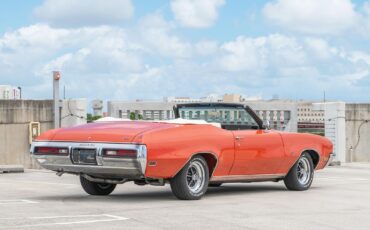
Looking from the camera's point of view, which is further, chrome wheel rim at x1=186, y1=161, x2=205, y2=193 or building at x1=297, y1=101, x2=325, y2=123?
building at x1=297, y1=101, x2=325, y2=123

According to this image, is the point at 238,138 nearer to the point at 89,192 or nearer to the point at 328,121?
the point at 89,192

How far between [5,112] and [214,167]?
490 inches

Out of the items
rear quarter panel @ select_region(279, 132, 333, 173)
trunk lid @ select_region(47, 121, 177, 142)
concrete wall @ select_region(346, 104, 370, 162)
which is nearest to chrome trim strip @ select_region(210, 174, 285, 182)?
rear quarter panel @ select_region(279, 132, 333, 173)

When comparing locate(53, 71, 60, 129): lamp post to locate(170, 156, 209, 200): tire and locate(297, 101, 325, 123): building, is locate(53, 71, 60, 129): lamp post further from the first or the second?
locate(170, 156, 209, 200): tire

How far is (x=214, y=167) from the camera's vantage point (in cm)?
1095

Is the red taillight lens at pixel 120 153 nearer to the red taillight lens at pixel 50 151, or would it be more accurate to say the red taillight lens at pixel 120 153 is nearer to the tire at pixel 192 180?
the red taillight lens at pixel 50 151

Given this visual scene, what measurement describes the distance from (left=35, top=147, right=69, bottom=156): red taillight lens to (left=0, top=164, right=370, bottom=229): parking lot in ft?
2.03

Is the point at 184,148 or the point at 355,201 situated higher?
the point at 184,148

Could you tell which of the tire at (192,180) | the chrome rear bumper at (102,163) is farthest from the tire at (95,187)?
the tire at (192,180)

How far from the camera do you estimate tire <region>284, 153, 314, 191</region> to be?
12492mm

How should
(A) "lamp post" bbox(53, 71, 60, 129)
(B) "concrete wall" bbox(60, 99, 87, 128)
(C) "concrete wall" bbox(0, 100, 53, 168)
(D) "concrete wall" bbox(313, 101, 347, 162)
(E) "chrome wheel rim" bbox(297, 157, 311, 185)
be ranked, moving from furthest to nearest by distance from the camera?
(D) "concrete wall" bbox(313, 101, 347, 162) < (B) "concrete wall" bbox(60, 99, 87, 128) < (A) "lamp post" bbox(53, 71, 60, 129) < (C) "concrete wall" bbox(0, 100, 53, 168) < (E) "chrome wheel rim" bbox(297, 157, 311, 185)

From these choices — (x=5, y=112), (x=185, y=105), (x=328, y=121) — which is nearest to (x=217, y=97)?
(x=328, y=121)

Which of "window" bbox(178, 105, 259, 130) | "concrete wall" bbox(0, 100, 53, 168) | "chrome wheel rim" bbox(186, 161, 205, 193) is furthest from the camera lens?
"concrete wall" bbox(0, 100, 53, 168)

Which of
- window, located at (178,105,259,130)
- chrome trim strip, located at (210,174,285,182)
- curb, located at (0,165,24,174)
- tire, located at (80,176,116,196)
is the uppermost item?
window, located at (178,105,259,130)
